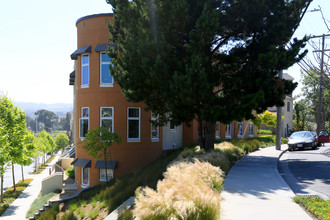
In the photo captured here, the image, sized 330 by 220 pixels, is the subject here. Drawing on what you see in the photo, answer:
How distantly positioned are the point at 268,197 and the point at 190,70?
18.3 feet

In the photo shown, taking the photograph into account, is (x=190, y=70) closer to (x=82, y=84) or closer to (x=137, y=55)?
(x=137, y=55)

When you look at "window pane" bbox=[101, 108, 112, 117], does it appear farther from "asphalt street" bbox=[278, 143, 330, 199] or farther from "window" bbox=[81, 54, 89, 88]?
"asphalt street" bbox=[278, 143, 330, 199]

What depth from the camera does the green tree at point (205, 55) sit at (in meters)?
12.4

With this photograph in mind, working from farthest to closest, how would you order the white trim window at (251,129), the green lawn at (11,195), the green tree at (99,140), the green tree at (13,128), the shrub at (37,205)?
the white trim window at (251,129), the green tree at (13,128), the green lawn at (11,195), the shrub at (37,205), the green tree at (99,140)

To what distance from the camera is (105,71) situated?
18.8 meters

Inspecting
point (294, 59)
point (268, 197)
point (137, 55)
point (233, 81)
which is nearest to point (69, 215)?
point (137, 55)

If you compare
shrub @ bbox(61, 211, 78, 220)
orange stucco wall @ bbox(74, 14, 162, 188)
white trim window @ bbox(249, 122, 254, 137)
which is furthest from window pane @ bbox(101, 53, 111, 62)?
white trim window @ bbox(249, 122, 254, 137)

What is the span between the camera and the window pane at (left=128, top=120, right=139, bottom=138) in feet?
61.2

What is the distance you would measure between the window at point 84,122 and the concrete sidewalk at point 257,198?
34.0ft

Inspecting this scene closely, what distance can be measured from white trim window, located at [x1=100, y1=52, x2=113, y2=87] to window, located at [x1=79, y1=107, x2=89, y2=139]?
2.08 m

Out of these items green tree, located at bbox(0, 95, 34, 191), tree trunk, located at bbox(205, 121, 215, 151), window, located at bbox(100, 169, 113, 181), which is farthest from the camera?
green tree, located at bbox(0, 95, 34, 191)

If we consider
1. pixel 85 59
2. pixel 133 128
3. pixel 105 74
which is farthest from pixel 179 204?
pixel 85 59

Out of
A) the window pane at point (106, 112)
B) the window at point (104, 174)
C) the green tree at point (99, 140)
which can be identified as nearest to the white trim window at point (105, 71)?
the window pane at point (106, 112)

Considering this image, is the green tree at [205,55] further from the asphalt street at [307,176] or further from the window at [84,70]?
the window at [84,70]
